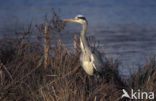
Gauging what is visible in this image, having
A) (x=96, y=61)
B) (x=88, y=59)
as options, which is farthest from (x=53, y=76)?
(x=96, y=61)

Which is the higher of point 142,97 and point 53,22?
point 53,22

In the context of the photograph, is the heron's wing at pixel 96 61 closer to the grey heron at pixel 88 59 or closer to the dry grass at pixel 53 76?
the grey heron at pixel 88 59

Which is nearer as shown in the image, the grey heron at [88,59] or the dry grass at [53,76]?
the dry grass at [53,76]

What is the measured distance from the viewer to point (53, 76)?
4.85 meters

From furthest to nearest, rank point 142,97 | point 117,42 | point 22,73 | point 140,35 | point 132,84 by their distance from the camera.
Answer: point 140,35 < point 117,42 < point 132,84 < point 22,73 < point 142,97

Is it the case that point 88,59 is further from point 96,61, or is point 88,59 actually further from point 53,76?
point 53,76

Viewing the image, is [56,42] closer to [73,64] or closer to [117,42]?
[73,64]

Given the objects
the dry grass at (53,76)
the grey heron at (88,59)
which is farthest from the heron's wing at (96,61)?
the dry grass at (53,76)

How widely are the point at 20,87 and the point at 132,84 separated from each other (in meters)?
2.04

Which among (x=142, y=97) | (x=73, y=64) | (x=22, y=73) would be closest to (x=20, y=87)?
(x=22, y=73)

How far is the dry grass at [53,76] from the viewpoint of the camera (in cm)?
405

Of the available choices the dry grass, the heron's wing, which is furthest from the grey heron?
the dry grass

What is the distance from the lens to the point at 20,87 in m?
4.33

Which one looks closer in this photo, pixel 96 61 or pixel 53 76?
pixel 53 76
